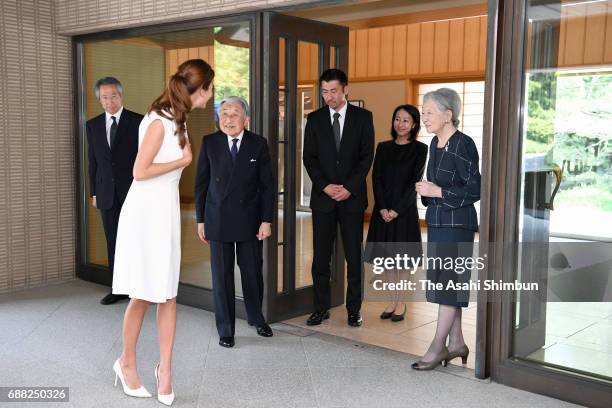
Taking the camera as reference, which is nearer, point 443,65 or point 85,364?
point 85,364

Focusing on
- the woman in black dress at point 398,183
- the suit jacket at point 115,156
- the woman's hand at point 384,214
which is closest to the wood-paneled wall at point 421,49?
the woman in black dress at point 398,183

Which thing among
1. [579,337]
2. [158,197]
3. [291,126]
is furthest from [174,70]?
[579,337]

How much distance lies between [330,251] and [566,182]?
72.1 inches

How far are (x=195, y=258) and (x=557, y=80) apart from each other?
9.80 feet

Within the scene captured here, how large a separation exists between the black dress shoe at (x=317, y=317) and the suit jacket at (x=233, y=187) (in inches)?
34.3

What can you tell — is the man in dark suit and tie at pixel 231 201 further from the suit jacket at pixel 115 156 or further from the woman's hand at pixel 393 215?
the suit jacket at pixel 115 156

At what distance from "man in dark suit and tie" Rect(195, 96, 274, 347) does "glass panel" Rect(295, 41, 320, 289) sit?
685 mm

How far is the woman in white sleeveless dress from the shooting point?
3055 mm

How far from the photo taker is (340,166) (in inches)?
182

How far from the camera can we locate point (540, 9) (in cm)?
346

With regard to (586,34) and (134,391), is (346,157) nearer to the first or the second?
(586,34)

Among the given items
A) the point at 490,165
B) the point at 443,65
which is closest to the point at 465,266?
the point at 490,165

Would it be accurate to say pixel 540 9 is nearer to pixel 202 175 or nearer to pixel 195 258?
pixel 202 175

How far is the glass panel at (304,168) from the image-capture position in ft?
15.9
